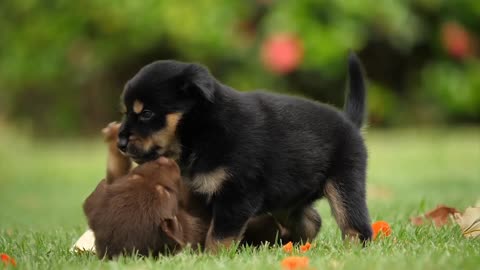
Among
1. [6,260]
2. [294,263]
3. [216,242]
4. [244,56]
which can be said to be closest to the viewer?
[294,263]

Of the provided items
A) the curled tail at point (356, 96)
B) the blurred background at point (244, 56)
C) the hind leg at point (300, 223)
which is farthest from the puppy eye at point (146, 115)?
the blurred background at point (244, 56)

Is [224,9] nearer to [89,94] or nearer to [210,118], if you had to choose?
[89,94]

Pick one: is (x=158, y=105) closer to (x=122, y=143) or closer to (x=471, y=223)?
(x=122, y=143)

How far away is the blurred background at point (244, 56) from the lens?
1377 centimetres

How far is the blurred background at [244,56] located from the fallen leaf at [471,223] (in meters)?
7.72

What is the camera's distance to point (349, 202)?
4.32 meters

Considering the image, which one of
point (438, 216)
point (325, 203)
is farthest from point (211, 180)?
point (325, 203)

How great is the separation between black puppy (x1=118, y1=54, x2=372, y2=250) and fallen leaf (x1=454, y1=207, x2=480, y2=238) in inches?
21.5

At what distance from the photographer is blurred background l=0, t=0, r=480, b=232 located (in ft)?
45.2

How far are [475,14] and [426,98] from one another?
190cm

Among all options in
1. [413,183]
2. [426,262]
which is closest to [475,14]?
[413,183]

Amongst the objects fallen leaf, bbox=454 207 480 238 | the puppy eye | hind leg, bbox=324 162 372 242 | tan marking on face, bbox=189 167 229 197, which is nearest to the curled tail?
hind leg, bbox=324 162 372 242

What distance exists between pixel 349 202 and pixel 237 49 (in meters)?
10.1

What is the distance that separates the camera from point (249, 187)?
3994mm
